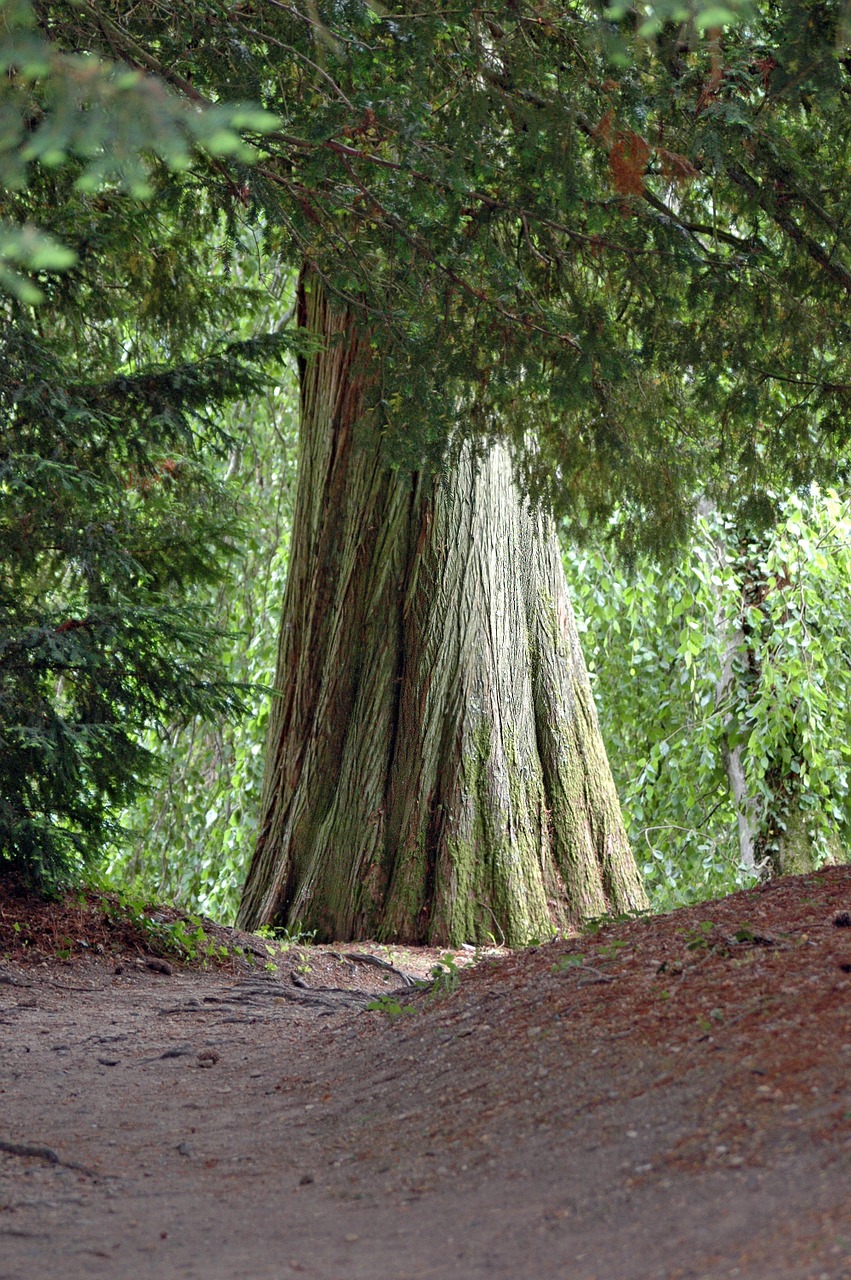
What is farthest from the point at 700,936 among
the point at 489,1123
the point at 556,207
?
the point at 556,207

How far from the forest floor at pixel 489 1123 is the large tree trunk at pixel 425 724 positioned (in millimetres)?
1755

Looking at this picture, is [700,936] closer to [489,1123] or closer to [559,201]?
[489,1123]

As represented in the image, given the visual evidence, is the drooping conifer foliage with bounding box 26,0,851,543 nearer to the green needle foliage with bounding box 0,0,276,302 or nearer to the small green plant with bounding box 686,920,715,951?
the green needle foliage with bounding box 0,0,276,302

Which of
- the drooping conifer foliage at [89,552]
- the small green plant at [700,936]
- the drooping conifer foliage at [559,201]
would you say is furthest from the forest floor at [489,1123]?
the drooping conifer foliage at [559,201]

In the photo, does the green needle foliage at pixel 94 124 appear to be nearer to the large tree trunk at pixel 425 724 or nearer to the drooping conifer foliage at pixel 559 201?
the drooping conifer foliage at pixel 559 201

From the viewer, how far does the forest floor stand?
1.80 metres

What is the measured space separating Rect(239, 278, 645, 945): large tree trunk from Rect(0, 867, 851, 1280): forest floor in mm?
1755

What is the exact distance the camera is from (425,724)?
6.04 metres

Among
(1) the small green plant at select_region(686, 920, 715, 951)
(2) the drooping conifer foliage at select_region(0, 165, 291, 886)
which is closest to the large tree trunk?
(2) the drooping conifer foliage at select_region(0, 165, 291, 886)

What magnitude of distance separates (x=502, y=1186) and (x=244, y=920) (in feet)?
14.3

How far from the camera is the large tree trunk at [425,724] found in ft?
19.2

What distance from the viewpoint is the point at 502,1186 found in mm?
2113

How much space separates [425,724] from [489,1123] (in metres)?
3.61

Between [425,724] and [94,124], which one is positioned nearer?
[94,124]
